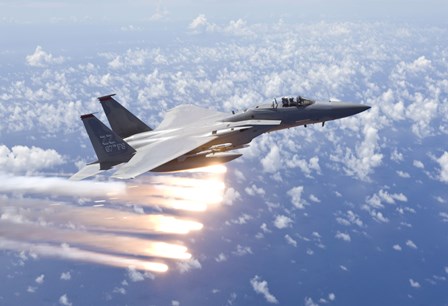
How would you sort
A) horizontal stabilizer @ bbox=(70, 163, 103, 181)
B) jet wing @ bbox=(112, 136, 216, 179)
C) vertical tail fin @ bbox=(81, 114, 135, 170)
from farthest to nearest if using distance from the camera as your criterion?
vertical tail fin @ bbox=(81, 114, 135, 170)
horizontal stabilizer @ bbox=(70, 163, 103, 181)
jet wing @ bbox=(112, 136, 216, 179)

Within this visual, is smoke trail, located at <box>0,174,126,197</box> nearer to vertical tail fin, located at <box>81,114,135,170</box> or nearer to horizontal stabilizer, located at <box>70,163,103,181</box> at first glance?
horizontal stabilizer, located at <box>70,163,103,181</box>

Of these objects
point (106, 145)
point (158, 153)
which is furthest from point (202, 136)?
point (106, 145)

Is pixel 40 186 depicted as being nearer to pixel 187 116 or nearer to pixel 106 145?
pixel 187 116

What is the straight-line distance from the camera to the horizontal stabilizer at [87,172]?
24.2 m

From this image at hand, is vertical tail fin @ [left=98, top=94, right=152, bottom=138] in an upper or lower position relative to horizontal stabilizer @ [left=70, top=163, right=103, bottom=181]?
upper

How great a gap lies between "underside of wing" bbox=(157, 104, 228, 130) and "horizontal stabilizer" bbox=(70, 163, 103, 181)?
673 centimetres

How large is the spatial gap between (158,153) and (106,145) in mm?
3944

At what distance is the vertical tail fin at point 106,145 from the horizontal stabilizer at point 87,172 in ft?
1.17

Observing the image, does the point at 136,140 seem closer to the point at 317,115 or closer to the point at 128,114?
the point at 128,114

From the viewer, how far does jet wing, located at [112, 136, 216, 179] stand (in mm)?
21359

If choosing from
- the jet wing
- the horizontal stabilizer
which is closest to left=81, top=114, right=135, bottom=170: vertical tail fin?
the horizontal stabilizer

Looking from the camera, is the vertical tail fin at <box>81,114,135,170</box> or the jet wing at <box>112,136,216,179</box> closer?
the jet wing at <box>112,136,216,179</box>

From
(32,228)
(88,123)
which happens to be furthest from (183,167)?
(32,228)

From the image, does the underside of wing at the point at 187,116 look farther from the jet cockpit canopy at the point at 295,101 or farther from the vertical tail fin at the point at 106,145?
the vertical tail fin at the point at 106,145
